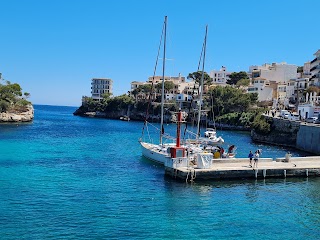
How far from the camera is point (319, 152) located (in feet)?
174

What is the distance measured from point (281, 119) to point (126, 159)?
110 ft

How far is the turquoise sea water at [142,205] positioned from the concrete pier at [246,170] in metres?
0.74

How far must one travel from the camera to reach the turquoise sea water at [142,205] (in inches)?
777

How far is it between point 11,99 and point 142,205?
291 ft

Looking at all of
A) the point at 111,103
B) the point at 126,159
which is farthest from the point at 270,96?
the point at 126,159

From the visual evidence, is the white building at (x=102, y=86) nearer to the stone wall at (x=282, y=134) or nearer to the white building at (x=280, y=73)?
the white building at (x=280, y=73)

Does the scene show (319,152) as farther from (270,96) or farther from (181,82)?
(181,82)

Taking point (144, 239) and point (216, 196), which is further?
point (216, 196)

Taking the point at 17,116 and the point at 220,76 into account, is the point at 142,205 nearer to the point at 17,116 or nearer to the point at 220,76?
the point at 17,116

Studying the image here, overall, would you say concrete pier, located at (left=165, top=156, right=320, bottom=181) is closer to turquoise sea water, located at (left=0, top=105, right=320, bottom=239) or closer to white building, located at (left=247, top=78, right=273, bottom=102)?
turquoise sea water, located at (left=0, top=105, right=320, bottom=239)

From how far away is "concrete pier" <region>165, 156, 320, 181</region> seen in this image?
30.8 metres

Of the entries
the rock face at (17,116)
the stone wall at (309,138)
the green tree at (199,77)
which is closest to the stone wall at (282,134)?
the stone wall at (309,138)

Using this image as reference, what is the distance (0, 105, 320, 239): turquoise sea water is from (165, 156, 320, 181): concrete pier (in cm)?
74

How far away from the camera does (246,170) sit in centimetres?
3216
